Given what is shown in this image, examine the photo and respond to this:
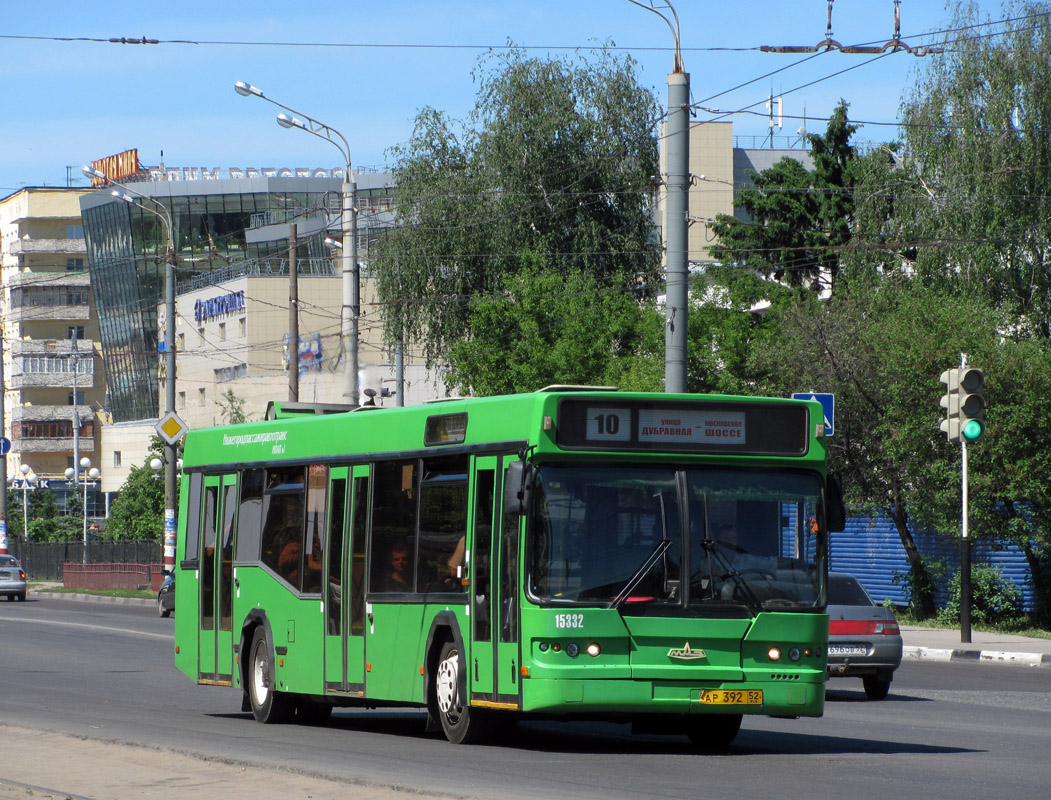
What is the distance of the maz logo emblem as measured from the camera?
11633mm

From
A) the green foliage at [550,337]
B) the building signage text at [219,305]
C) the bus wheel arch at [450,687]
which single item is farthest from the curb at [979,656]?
the building signage text at [219,305]

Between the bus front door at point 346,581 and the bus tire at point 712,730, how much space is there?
2821 mm

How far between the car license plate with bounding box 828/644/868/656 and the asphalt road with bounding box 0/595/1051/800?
59cm

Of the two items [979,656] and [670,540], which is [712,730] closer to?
[670,540]

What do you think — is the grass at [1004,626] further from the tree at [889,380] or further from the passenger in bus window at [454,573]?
the passenger in bus window at [454,573]

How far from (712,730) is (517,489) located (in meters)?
2.87

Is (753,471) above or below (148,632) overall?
above

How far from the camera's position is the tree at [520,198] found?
48.5 m

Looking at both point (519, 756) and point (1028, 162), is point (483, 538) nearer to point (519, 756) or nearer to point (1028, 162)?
point (519, 756)

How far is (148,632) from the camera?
106 ft

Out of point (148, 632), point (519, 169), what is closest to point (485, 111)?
point (519, 169)

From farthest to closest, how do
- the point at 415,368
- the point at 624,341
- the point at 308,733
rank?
the point at 415,368, the point at 624,341, the point at 308,733

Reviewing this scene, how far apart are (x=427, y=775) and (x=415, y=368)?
70018 millimetres

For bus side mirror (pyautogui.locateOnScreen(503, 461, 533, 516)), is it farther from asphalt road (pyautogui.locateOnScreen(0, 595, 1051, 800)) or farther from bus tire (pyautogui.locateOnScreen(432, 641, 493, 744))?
asphalt road (pyautogui.locateOnScreen(0, 595, 1051, 800))
